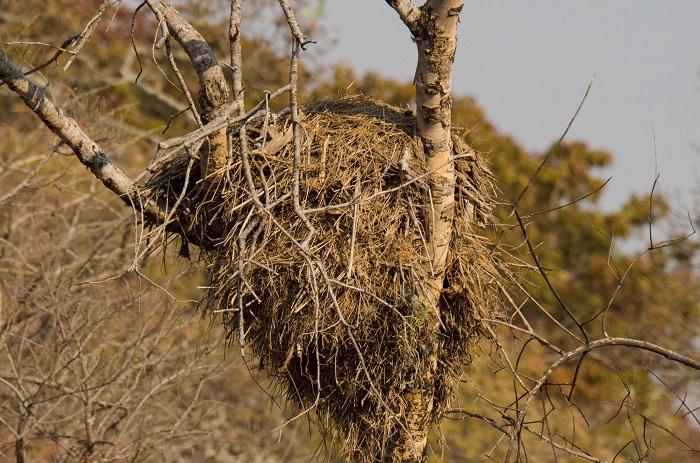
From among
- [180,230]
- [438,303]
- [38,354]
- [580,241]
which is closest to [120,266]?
[38,354]

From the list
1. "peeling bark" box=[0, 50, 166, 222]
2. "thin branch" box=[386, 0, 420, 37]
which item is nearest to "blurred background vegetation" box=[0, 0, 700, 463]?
"peeling bark" box=[0, 50, 166, 222]

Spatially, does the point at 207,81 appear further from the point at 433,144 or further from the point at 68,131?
the point at 433,144

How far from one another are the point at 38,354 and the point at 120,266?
1296 mm

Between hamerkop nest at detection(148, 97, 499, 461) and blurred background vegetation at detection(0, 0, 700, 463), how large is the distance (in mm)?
202

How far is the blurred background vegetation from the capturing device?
212 inches

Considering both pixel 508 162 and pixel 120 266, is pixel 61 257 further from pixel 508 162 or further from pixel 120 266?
pixel 508 162

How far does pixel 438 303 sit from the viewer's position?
367 cm

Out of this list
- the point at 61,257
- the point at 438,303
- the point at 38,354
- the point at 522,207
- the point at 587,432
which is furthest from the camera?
the point at 522,207

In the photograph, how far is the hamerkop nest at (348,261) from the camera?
340 centimetres

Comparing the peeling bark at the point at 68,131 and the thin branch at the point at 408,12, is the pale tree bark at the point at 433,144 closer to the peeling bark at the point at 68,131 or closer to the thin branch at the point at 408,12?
the thin branch at the point at 408,12

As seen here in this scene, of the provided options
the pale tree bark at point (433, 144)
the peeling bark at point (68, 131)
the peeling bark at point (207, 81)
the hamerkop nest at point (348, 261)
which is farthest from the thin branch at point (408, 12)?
the peeling bark at point (68, 131)

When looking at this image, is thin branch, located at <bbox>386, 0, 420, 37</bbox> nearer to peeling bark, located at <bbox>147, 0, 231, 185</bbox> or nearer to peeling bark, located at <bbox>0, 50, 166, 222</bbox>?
peeling bark, located at <bbox>147, 0, 231, 185</bbox>

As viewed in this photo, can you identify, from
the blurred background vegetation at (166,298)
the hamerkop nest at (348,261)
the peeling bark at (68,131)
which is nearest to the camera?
the peeling bark at (68,131)

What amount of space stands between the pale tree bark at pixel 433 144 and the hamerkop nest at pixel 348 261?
5 cm
